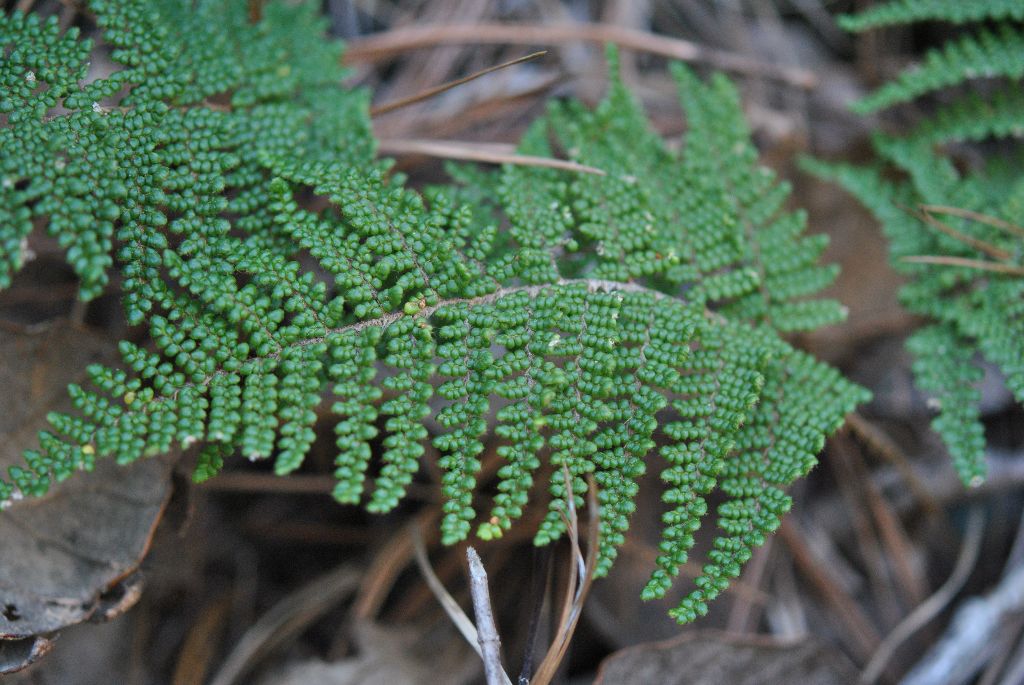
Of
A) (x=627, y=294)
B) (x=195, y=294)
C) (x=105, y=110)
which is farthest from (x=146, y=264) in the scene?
(x=627, y=294)

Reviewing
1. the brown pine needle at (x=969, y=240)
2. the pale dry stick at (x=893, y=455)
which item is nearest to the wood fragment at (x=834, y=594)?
the pale dry stick at (x=893, y=455)

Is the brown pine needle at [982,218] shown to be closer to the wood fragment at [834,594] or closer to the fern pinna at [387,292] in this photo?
the fern pinna at [387,292]

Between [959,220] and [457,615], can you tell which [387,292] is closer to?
[457,615]

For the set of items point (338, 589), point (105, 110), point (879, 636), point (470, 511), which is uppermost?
point (105, 110)

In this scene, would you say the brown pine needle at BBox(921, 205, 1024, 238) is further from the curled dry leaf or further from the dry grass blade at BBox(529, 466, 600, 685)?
the curled dry leaf

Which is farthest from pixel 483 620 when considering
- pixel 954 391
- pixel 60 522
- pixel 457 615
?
pixel 954 391

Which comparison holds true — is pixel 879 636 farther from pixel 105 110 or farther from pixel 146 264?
Answer: pixel 105 110

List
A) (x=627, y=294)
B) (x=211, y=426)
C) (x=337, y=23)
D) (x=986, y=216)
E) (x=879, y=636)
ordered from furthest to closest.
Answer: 1. (x=337, y=23)
2. (x=879, y=636)
3. (x=986, y=216)
4. (x=627, y=294)
5. (x=211, y=426)
